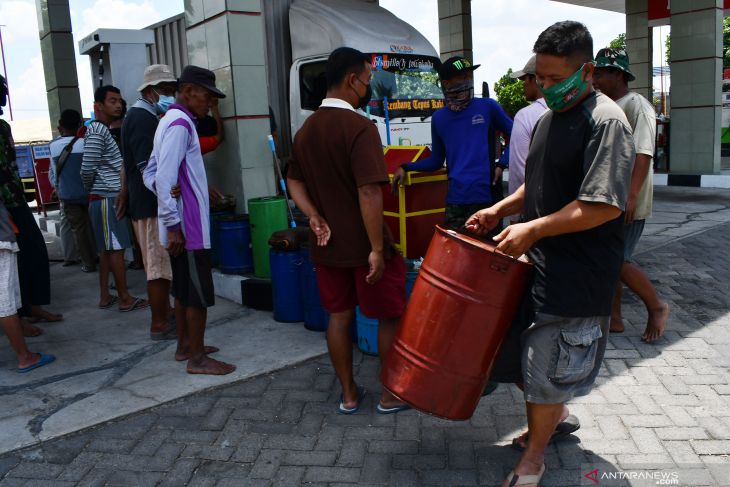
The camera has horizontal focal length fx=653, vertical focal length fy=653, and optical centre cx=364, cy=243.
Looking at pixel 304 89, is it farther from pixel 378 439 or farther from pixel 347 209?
pixel 378 439

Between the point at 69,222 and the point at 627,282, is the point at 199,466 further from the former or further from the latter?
the point at 69,222

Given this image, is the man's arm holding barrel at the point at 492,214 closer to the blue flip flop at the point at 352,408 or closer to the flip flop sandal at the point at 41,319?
the blue flip flop at the point at 352,408

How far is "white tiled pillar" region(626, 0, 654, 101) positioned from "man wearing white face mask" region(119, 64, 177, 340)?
1794 cm

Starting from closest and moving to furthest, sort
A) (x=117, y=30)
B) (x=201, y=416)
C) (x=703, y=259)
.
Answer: (x=201, y=416)
(x=703, y=259)
(x=117, y=30)

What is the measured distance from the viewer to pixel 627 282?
4.38m

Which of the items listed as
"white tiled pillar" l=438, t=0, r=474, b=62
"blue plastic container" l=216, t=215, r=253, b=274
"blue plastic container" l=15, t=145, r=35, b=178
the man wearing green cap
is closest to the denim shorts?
the man wearing green cap

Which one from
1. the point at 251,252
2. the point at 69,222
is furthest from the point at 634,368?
the point at 69,222

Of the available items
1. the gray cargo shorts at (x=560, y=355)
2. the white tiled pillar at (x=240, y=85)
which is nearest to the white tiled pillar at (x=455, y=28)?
the white tiled pillar at (x=240, y=85)

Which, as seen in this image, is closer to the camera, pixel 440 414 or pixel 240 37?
pixel 440 414

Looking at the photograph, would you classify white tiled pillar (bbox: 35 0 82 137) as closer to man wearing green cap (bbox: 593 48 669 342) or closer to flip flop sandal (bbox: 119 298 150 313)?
flip flop sandal (bbox: 119 298 150 313)

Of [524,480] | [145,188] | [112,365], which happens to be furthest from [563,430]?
[145,188]

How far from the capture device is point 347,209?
3.36 metres

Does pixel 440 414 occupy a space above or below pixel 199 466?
above

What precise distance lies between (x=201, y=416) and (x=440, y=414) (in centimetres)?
150
